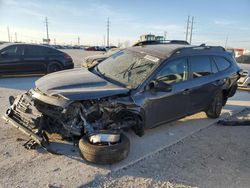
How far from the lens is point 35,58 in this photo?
12.1 metres

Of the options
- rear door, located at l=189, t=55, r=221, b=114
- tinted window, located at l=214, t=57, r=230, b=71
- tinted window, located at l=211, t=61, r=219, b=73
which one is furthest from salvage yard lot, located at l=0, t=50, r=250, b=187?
tinted window, located at l=214, t=57, r=230, b=71

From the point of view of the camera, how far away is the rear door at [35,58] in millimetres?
11938

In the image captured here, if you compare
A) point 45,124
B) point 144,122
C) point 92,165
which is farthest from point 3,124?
point 144,122

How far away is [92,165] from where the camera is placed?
4.11 metres

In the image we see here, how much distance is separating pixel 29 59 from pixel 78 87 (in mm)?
8198

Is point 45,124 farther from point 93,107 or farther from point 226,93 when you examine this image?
point 226,93

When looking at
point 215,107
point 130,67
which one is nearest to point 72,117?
point 130,67

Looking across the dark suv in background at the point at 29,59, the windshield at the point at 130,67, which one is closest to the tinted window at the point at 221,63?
the windshield at the point at 130,67

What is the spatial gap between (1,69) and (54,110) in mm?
8161

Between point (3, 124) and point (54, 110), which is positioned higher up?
point (54, 110)

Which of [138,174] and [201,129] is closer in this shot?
[138,174]

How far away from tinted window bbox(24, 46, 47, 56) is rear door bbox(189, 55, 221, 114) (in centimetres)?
817

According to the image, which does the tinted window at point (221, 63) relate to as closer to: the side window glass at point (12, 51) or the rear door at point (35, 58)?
the rear door at point (35, 58)

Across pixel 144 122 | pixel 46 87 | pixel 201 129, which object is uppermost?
pixel 46 87
